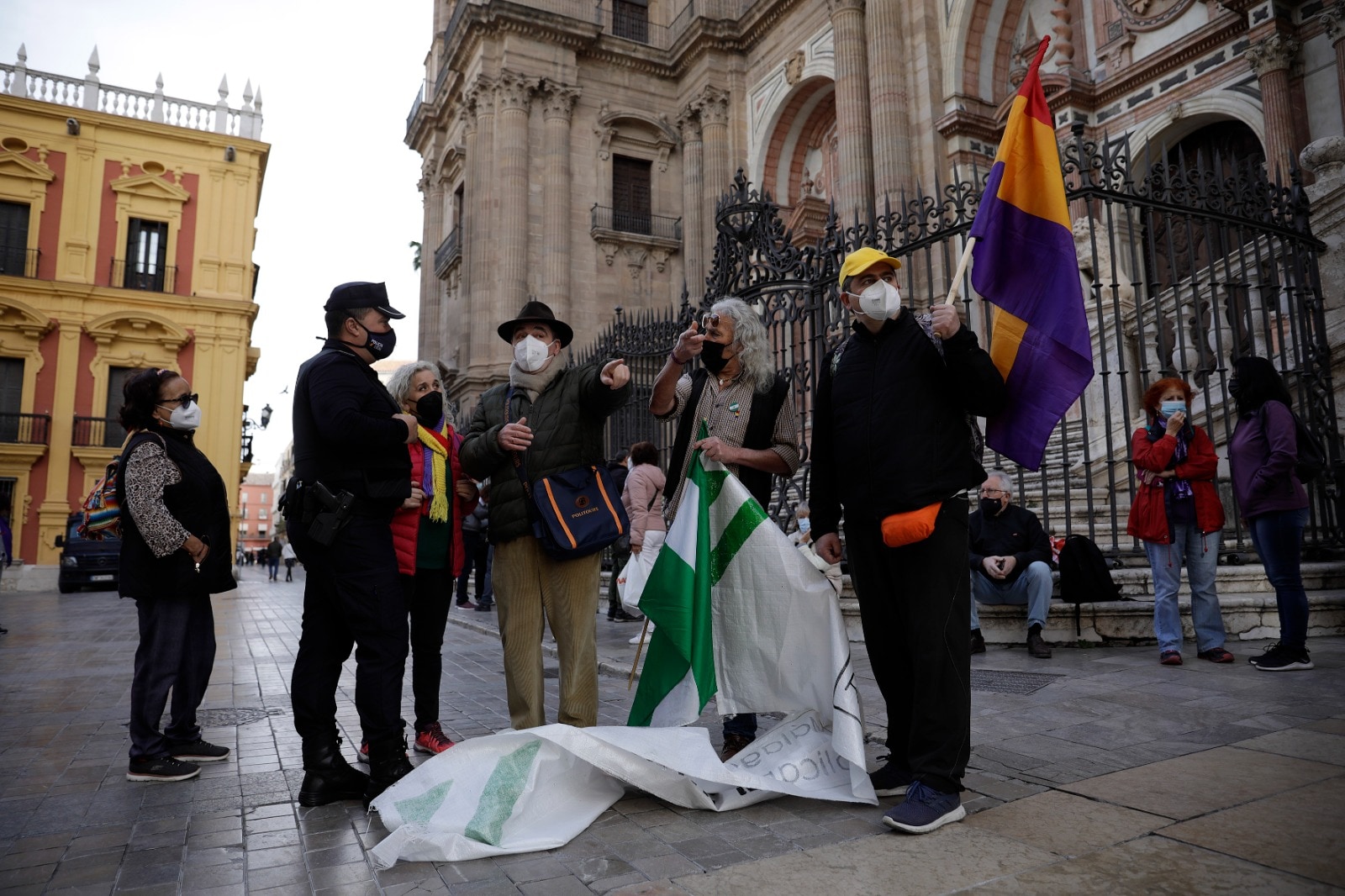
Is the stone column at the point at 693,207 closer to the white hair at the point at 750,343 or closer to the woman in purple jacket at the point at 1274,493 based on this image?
the woman in purple jacket at the point at 1274,493

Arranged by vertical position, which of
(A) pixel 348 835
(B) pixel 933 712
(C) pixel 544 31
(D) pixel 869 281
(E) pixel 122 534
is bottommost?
(A) pixel 348 835

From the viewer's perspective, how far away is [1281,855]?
2379 mm

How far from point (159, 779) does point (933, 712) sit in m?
3.21

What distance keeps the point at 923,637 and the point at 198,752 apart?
3.28m

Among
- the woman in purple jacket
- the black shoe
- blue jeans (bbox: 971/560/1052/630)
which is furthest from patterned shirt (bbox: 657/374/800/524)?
the woman in purple jacket

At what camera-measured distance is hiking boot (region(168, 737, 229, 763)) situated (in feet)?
12.9

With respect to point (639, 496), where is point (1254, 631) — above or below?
below

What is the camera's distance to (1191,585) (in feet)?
18.3

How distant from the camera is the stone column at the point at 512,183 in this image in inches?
894

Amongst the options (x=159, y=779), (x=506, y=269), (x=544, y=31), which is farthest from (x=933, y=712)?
(x=544, y=31)

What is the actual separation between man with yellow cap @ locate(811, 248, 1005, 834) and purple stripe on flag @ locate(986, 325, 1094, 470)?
0.48 feet

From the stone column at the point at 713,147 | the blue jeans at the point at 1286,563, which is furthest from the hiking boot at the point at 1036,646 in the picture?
the stone column at the point at 713,147

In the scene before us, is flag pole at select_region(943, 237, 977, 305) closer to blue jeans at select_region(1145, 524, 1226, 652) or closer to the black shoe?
the black shoe

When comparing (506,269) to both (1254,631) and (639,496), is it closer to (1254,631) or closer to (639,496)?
(639,496)
